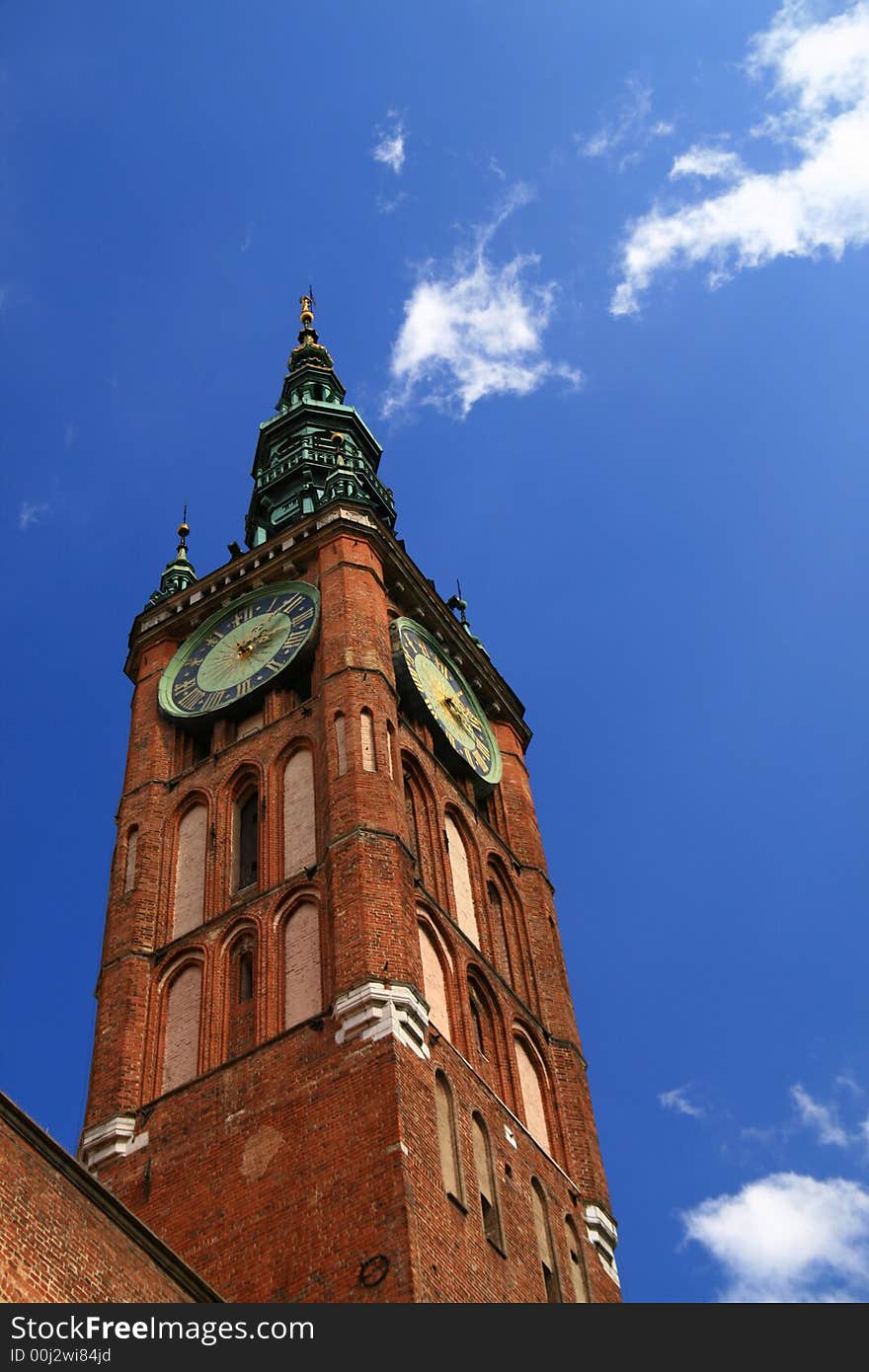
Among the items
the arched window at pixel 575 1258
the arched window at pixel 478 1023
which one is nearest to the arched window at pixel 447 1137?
the arched window at pixel 478 1023

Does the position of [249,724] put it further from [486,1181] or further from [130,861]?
[486,1181]

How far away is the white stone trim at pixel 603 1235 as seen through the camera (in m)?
29.2

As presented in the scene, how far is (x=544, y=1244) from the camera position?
2769 centimetres

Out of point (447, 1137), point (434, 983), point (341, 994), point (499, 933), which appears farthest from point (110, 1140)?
point (499, 933)

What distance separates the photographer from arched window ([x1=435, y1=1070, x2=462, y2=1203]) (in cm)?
2533

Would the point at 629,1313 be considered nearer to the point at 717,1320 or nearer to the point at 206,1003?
the point at 717,1320

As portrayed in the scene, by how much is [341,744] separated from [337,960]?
541cm

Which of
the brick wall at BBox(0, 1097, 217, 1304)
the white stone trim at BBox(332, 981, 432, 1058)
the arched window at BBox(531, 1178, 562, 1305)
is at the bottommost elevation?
the brick wall at BBox(0, 1097, 217, 1304)

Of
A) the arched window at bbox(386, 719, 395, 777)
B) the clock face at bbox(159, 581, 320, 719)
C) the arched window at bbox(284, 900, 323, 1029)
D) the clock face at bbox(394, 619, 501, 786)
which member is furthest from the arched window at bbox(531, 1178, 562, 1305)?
the clock face at bbox(159, 581, 320, 719)

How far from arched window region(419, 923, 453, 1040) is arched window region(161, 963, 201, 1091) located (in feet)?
12.7

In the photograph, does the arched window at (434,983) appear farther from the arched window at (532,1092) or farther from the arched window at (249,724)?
the arched window at (249,724)

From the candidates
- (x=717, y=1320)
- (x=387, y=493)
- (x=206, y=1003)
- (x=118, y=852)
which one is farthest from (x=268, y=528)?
(x=717, y=1320)

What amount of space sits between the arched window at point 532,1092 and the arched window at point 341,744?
5.79m

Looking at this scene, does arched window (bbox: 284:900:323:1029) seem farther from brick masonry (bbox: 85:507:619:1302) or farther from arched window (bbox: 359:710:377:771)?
arched window (bbox: 359:710:377:771)
